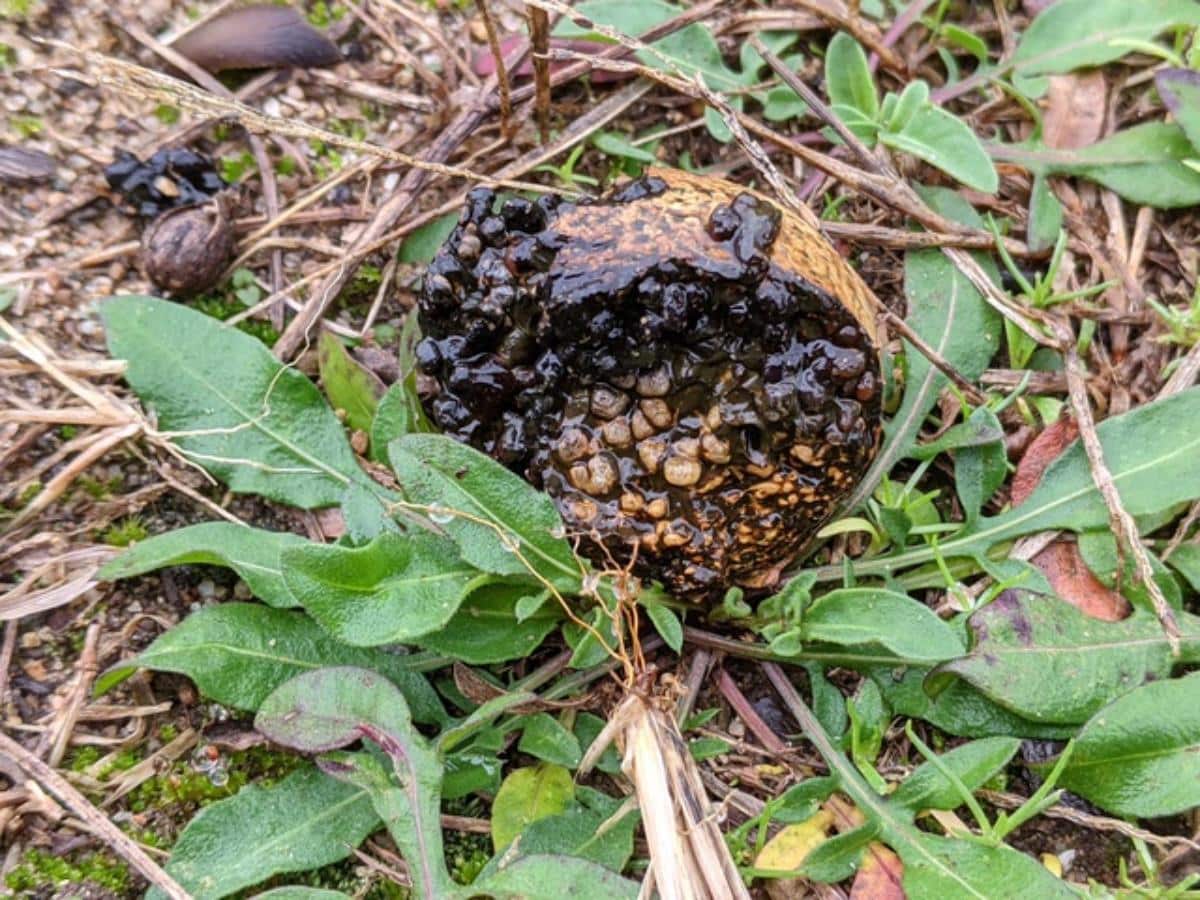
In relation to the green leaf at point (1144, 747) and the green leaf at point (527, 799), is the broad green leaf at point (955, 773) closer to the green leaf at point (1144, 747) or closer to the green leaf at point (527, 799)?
the green leaf at point (1144, 747)

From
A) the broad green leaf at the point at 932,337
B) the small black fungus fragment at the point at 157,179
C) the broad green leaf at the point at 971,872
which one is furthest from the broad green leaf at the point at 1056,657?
the small black fungus fragment at the point at 157,179

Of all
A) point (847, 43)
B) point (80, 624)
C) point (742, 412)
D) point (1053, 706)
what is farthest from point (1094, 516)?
point (80, 624)

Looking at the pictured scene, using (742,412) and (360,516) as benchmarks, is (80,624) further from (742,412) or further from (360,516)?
(742,412)

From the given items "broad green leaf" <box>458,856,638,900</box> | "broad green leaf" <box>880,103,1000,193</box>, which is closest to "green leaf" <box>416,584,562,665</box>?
"broad green leaf" <box>458,856,638,900</box>

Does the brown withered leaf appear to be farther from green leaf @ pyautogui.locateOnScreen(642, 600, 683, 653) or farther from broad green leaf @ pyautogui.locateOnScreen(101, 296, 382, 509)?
broad green leaf @ pyautogui.locateOnScreen(101, 296, 382, 509)

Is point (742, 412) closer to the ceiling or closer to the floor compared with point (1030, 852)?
closer to the ceiling
